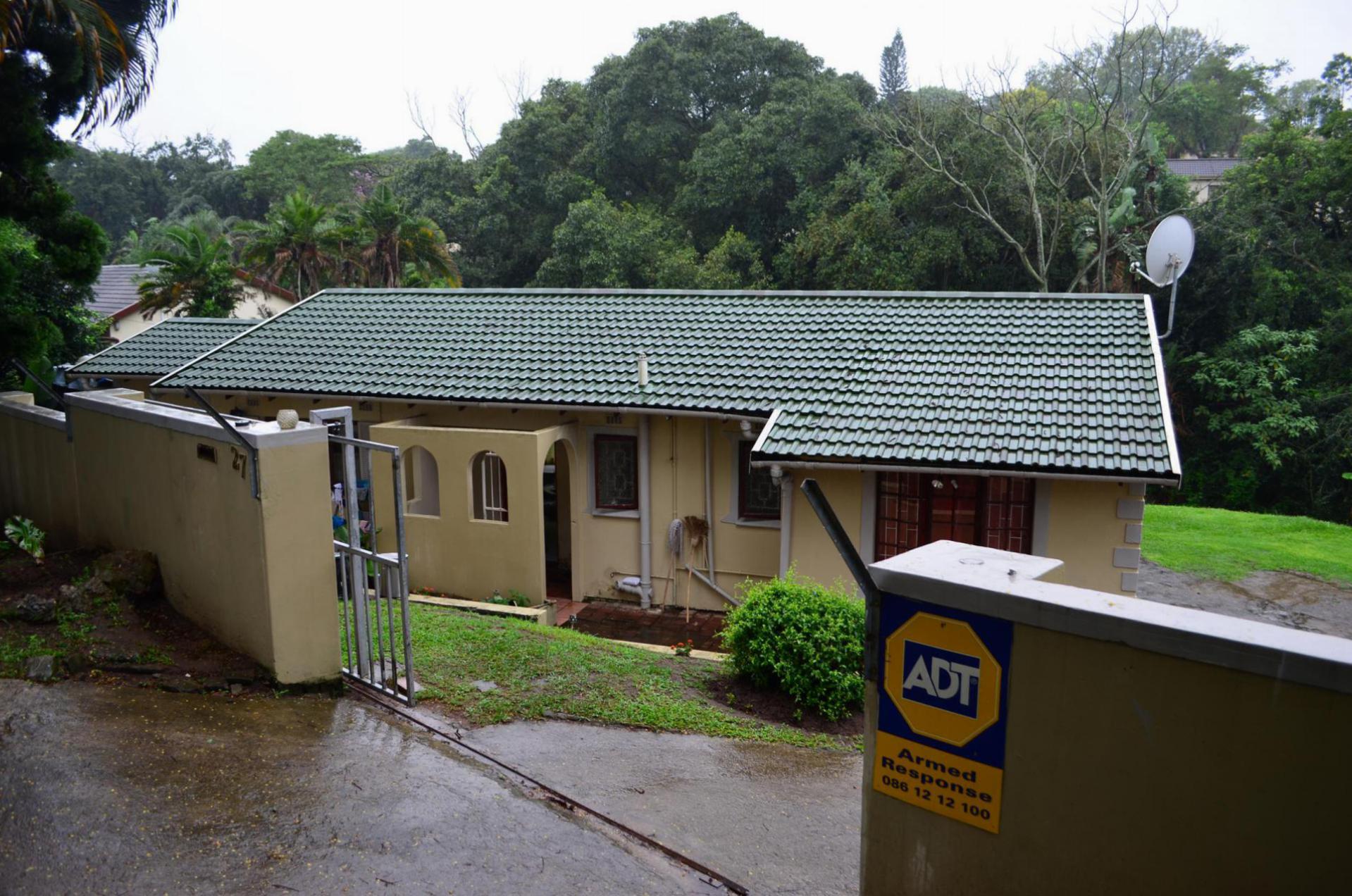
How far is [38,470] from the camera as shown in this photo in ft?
32.5

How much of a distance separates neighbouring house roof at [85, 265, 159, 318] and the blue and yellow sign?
2956 centimetres

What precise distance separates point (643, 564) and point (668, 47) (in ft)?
89.3

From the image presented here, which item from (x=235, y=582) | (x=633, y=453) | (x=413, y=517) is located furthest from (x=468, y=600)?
(x=235, y=582)

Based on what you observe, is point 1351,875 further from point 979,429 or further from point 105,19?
point 105,19

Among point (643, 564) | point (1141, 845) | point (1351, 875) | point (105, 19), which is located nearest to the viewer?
point (1351, 875)

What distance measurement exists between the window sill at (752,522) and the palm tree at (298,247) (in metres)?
20.9

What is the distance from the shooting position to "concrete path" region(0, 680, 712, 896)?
4594mm

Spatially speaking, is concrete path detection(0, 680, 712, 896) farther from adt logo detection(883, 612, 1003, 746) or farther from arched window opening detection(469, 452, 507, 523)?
arched window opening detection(469, 452, 507, 523)

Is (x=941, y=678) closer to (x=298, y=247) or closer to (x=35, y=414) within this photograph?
(x=35, y=414)

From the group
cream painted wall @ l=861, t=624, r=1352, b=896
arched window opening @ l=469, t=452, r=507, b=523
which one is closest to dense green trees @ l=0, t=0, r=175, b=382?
arched window opening @ l=469, t=452, r=507, b=523

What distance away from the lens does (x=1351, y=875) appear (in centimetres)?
278

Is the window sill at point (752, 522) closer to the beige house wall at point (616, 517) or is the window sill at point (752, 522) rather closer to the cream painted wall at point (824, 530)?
the beige house wall at point (616, 517)

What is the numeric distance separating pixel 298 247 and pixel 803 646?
25.5 m

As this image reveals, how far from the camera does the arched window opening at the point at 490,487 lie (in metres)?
13.8
